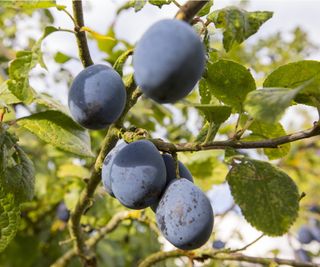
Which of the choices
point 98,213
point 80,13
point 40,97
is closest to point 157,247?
point 98,213

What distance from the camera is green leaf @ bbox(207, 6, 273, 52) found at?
2.56 feet

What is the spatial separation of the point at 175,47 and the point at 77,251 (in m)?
0.97

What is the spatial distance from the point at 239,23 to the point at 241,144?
213mm

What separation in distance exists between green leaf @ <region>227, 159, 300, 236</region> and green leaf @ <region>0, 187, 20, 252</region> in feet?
1.59

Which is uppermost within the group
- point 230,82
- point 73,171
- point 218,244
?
point 230,82

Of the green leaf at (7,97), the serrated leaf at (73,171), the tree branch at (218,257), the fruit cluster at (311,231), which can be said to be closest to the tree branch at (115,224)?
the tree branch at (218,257)

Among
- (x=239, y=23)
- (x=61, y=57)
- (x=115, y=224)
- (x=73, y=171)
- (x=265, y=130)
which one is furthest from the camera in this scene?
(x=73, y=171)

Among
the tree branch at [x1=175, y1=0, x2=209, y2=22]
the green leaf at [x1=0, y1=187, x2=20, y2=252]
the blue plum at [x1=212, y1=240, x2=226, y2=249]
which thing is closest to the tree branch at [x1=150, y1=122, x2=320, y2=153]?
the tree branch at [x1=175, y1=0, x2=209, y2=22]

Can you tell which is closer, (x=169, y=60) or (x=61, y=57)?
(x=169, y=60)

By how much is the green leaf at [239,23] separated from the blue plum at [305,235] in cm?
253

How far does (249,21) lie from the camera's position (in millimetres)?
800

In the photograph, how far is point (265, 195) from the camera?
84cm

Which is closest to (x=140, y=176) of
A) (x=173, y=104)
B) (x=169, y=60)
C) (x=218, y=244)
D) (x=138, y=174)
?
(x=138, y=174)

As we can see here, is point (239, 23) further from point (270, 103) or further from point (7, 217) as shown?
point (7, 217)
